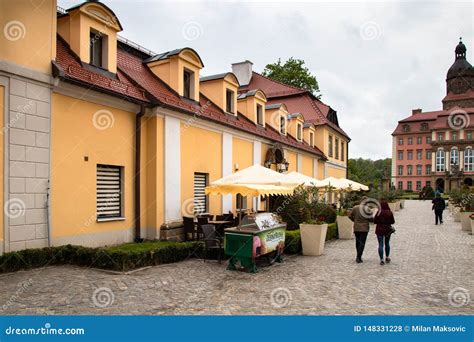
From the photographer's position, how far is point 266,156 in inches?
801

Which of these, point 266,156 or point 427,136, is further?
point 427,136

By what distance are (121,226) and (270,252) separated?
14.9 ft

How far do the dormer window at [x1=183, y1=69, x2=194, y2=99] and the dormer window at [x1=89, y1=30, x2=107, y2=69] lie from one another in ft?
12.8

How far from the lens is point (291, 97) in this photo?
3041 cm

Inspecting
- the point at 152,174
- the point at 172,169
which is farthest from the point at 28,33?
the point at 172,169

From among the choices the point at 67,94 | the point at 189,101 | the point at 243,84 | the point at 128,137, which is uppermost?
the point at 243,84

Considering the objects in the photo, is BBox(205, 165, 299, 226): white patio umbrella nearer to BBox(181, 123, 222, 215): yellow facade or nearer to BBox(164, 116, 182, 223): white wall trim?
BBox(164, 116, 182, 223): white wall trim

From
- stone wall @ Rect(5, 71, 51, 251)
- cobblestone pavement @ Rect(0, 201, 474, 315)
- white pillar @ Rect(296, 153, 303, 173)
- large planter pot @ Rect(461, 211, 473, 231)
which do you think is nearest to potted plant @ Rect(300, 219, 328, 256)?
cobblestone pavement @ Rect(0, 201, 474, 315)

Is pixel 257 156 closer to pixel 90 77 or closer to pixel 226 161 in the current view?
pixel 226 161

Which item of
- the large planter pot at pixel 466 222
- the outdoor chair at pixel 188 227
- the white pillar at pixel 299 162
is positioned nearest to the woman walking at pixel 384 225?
the outdoor chair at pixel 188 227

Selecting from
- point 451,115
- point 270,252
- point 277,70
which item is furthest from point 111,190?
point 451,115

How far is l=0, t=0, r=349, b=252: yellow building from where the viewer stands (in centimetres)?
829

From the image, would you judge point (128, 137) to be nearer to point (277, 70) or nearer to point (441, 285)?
point (441, 285)

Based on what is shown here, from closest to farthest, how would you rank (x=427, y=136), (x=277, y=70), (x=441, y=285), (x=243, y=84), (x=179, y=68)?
(x=441, y=285)
(x=179, y=68)
(x=243, y=84)
(x=277, y=70)
(x=427, y=136)
